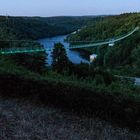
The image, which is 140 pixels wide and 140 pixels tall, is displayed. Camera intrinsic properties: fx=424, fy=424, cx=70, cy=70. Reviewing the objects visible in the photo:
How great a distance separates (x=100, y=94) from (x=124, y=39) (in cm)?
6665

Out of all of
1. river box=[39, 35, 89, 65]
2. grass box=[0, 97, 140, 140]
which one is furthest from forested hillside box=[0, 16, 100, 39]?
grass box=[0, 97, 140, 140]

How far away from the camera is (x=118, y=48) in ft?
224

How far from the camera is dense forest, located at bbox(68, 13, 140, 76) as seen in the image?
180 feet

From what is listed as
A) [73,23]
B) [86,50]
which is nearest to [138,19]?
[86,50]

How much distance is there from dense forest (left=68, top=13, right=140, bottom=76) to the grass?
3406 centimetres

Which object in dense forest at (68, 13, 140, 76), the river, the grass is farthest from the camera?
dense forest at (68, 13, 140, 76)

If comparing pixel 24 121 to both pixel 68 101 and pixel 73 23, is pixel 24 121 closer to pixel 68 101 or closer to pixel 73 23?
pixel 68 101

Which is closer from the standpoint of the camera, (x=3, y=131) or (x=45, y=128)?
(x=3, y=131)

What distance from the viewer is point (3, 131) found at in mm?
5883

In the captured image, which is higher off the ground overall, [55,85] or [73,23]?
[55,85]

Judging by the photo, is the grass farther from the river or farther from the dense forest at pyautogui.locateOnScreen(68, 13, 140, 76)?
the river

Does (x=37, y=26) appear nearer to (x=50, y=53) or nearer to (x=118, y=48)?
(x=118, y=48)

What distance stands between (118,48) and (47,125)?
62114mm

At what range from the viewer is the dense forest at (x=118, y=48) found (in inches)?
2156
